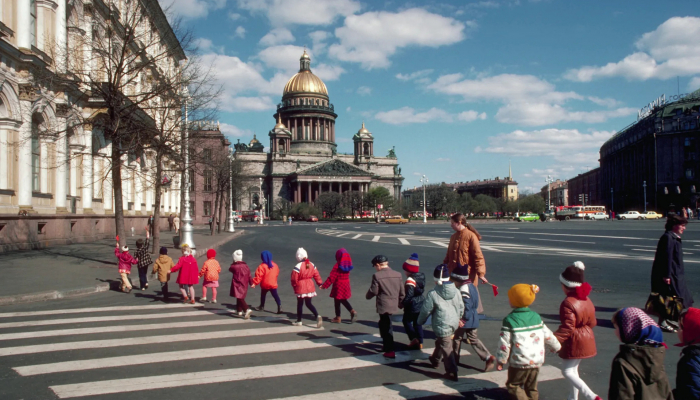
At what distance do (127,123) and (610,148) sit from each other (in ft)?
392

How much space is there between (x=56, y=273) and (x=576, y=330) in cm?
1306

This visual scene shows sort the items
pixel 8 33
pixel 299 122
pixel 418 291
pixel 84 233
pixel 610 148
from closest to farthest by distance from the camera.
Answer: pixel 418 291, pixel 8 33, pixel 84 233, pixel 610 148, pixel 299 122

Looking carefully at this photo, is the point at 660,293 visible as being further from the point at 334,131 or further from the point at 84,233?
the point at 334,131

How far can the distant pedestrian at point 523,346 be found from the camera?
4.11 m

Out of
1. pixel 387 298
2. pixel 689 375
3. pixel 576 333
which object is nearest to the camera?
pixel 689 375

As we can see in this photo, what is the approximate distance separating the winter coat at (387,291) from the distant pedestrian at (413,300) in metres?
0.11

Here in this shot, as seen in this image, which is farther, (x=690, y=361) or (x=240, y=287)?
(x=240, y=287)

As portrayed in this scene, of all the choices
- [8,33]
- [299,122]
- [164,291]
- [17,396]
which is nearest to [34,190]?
[8,33]

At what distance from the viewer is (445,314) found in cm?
517

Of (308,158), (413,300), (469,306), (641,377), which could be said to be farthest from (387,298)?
(308,158)

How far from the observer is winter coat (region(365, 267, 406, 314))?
6.21 meters

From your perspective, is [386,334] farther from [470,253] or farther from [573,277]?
[573,277]

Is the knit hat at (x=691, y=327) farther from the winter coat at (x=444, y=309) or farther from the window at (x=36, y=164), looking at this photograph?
the window at (x=36, y=164)

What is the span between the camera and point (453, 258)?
714 centimetres
